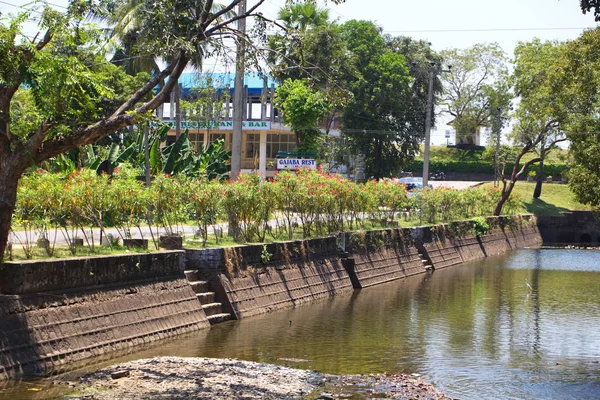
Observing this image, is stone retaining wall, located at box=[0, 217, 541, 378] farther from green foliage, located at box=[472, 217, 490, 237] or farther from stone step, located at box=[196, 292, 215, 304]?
green foliage, located at box=[472, 217, 490, 237]

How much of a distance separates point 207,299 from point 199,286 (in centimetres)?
41

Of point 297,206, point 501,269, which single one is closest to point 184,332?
point 297,206

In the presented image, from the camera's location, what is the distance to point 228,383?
1416cm

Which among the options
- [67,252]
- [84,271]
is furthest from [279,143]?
[84,271]

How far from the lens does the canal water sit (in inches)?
648

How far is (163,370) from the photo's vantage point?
14781mm

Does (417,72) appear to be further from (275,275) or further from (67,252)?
(67,252)

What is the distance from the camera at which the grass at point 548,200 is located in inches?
2430

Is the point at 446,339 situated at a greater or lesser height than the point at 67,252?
lesser

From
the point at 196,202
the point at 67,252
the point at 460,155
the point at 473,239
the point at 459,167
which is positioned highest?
the point at 460,155

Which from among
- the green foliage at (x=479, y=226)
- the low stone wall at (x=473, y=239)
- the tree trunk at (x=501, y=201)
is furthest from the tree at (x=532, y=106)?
the green foliage at (x=479, y=226)

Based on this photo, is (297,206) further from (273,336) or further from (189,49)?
(189,49)

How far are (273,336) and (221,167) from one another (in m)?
25.1

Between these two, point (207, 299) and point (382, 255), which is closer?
point (207, 299)
